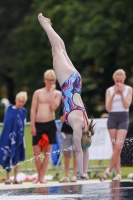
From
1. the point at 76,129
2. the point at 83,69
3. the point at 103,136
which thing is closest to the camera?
the point at 76,129

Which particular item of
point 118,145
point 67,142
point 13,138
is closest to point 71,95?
point 118,145

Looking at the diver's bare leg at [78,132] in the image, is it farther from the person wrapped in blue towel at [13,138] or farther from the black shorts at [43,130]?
the person wrapped in blue towel at [13,138]

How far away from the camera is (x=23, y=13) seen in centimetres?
4397

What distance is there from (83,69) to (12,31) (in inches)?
238

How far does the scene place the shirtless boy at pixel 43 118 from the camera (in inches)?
509

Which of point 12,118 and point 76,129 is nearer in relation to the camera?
point 76,129

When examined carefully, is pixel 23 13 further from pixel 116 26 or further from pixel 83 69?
pixel 116 26

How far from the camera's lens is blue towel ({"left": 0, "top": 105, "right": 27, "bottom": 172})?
523 inches

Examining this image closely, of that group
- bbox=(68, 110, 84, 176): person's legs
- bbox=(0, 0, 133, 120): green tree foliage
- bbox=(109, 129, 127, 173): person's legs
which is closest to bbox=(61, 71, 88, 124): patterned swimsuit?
bbox=(68, 110, 84, 176): person's legs

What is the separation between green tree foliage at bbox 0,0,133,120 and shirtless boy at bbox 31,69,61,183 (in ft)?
55.3

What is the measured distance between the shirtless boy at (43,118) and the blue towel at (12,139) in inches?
15.0

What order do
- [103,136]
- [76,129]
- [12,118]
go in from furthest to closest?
[103,136]
[12,118]
[76,129]

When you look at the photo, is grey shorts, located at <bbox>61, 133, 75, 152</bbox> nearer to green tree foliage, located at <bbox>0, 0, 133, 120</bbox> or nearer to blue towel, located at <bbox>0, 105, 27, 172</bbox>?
blue towel, located at <bbox>0, 105, 27, 172</bbox>

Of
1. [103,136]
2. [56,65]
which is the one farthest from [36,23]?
[56,65]
